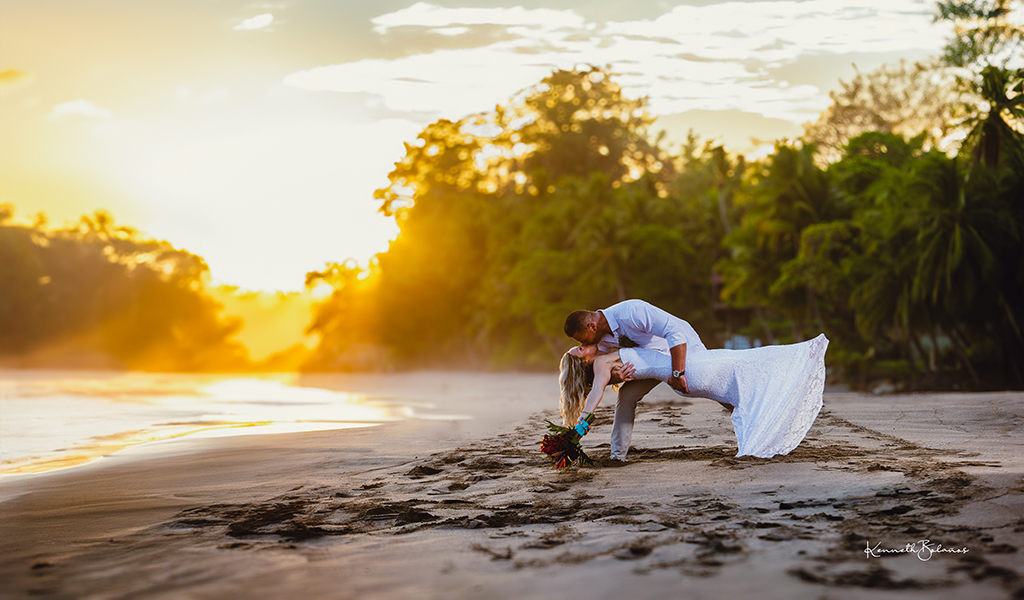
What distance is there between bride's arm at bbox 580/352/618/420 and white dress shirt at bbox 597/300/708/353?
0.09m

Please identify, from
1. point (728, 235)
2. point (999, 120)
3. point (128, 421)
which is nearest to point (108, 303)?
point (728, 235)

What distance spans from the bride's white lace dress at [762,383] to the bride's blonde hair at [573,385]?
345 millimetres

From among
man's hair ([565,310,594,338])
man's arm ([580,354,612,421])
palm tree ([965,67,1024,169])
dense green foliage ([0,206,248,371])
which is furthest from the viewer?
dense green foliage ([0,206,248,371])

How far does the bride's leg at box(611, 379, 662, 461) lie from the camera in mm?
5707

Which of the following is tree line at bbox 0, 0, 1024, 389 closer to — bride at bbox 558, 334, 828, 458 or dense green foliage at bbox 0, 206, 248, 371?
dense green foliage at bbox 0, 206, 248, 371

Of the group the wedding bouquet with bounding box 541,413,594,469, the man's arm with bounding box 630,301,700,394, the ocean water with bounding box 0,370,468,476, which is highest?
the man's arm with bounding box 630,301,700,394

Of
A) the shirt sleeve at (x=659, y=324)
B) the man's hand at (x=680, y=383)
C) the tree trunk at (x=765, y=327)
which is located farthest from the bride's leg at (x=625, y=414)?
the tree trunk at (x=765, y=327)

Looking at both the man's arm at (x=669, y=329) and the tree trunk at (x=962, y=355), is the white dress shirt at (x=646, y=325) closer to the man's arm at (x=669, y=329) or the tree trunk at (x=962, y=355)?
the man's arm at (x=669, y=329)

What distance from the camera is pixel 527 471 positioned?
577cm

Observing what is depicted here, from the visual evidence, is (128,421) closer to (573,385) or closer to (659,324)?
(573,385)

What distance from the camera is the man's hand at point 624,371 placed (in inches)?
215

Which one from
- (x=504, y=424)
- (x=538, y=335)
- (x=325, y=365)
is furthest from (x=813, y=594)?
(x=325, y=365)

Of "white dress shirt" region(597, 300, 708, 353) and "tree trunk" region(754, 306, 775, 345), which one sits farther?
"tree trunk" region(754, 306, 775, 345)

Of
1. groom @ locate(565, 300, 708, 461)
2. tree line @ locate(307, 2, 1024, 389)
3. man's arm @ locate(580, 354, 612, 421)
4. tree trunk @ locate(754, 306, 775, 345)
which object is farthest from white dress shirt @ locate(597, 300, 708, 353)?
tree trunk @ locate(754, 306, 775, 345)
